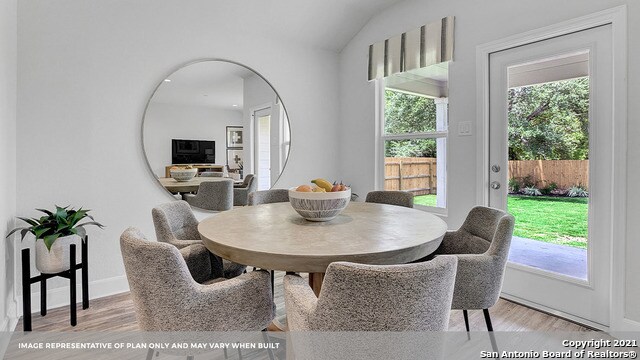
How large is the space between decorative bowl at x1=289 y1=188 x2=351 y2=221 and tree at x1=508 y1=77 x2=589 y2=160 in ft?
5.30

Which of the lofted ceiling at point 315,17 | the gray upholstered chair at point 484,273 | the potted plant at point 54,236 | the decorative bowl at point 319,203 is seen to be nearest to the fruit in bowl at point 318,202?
the decorative bowl at point 319,203

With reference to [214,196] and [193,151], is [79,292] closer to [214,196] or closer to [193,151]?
[214,196]

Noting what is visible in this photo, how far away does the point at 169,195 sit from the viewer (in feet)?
9.73

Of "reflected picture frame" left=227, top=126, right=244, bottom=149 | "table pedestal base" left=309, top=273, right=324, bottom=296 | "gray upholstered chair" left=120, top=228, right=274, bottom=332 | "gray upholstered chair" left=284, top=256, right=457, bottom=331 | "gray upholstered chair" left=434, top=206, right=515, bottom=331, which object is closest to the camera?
"gray upholstered chair" left=284, top=256, right=457, bottom=331

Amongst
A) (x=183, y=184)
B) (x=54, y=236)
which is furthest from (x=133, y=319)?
(x=183, y=184)

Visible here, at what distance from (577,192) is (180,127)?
3.07m

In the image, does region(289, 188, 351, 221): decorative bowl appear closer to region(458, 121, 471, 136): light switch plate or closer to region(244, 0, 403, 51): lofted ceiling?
region(458, 121, 471, 136): light switch plate

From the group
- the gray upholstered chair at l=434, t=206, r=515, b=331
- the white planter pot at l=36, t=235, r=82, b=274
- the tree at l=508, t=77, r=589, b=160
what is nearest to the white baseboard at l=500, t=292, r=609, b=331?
the tree at l=508, t=77, r=589, b=160

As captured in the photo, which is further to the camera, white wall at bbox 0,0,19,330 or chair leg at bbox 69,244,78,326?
chair leg at bbox 69,244,78,326

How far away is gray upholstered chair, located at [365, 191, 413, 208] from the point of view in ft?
8.23

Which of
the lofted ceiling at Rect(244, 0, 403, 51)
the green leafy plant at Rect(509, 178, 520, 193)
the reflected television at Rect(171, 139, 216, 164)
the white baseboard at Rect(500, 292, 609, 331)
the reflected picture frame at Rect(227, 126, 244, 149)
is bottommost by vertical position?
the white baseboard at Rect(500, 292, 609, 331)

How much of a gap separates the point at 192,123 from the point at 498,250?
105 inches

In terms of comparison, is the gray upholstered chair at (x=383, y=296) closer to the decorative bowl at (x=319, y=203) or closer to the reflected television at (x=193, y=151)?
the decorative bowl at (x=319, y=203)

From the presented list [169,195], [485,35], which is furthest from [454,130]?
[169,195]
